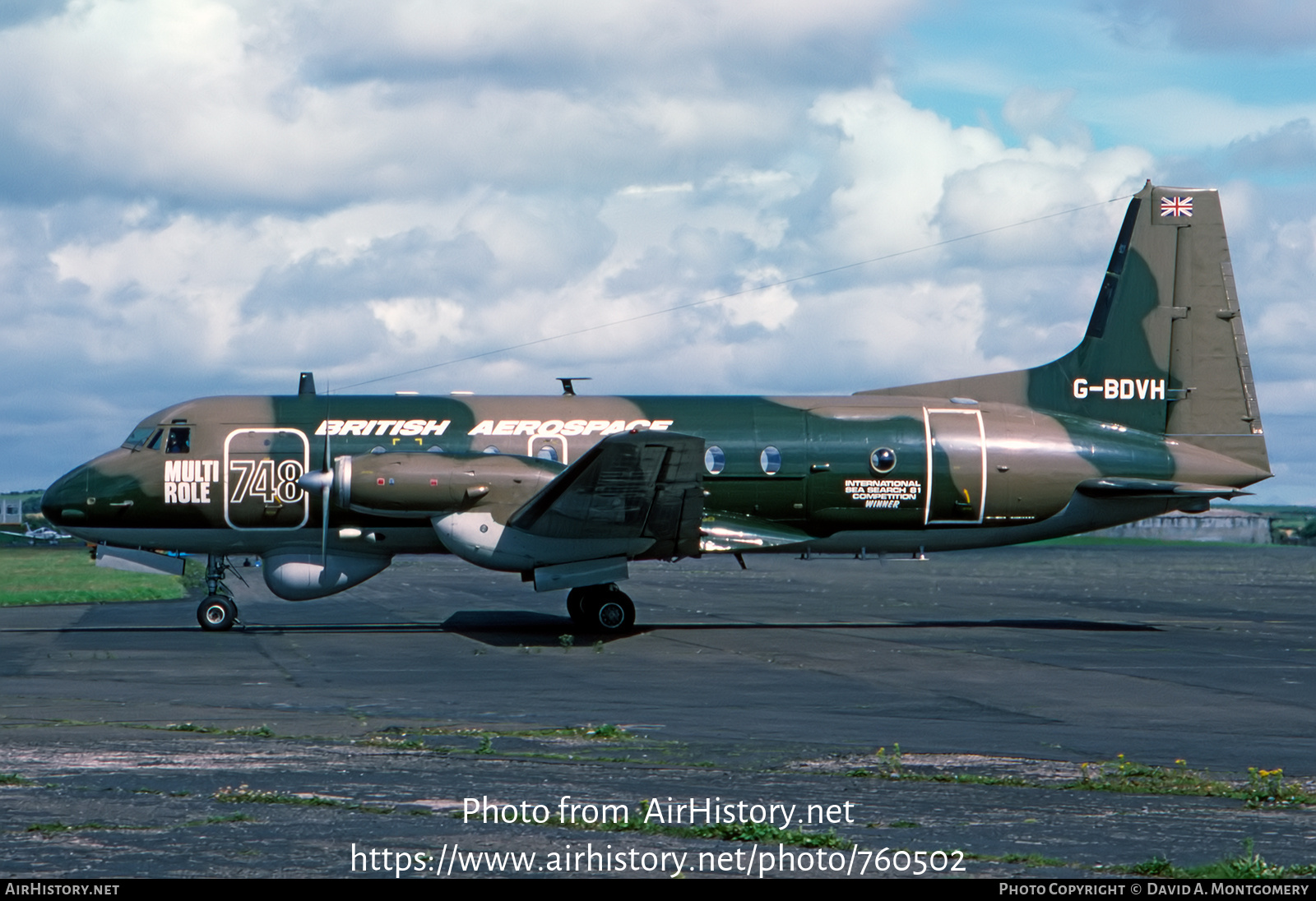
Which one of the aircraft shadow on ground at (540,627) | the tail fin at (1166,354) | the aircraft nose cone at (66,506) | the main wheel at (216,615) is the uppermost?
the tail fin at (1166,354)

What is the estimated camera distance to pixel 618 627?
22.4 m

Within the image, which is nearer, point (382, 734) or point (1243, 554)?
point (382, 734)

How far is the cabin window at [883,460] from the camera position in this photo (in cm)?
2342

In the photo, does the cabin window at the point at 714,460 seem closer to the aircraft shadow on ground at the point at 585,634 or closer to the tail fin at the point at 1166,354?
the aircraft shadow on ground at the point at 585,634

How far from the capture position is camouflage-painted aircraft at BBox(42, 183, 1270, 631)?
21.4 metres

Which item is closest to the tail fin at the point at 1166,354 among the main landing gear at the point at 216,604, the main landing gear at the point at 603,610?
the main landing gear at the point at 603,610

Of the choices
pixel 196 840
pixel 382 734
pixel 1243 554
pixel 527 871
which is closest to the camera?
pixel 527 871

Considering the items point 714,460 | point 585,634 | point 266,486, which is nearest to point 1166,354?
point 714,460

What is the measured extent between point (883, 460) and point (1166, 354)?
20.1ft

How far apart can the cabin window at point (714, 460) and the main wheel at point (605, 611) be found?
2643 millimetres

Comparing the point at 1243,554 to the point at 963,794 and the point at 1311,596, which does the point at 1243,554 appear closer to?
the point at 1311,596

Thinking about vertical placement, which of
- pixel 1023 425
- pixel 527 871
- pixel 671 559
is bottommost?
pixel 527 871

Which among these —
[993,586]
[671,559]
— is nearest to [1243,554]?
[993,586]
